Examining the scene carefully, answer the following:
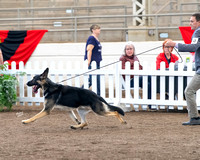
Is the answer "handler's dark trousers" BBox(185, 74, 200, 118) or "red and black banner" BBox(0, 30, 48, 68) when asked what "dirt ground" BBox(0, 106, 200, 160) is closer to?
"handler's dark trousers" BBox(185, 74, 200, 118)

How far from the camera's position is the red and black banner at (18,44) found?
15.0 m

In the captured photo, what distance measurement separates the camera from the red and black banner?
15.0 meters

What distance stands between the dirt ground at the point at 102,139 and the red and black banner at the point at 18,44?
5849mm

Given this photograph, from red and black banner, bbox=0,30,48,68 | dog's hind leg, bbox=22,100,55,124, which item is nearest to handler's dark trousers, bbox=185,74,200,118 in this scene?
dog's hind leg, bbox=22,100,55,124

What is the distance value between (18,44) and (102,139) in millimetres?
9302

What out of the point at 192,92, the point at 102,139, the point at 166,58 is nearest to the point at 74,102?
the point at 102,139

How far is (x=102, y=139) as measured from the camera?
6543 millimetres

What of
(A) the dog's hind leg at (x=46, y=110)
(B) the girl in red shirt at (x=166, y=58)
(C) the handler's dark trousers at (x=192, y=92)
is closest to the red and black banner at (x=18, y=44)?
(B) the girl in red shirt at (x=166, y=58)

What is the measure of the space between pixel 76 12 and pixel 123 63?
1105cm

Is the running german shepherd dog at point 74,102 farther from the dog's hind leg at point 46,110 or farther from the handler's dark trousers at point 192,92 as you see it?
the handler's dark trousers at point 192,92

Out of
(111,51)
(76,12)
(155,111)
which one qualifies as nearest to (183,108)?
(155,111)

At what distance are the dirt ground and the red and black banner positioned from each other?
19.2ft

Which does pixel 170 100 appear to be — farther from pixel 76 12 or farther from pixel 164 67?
pixel 76 12

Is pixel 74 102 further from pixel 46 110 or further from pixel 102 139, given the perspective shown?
pixel 102 139
